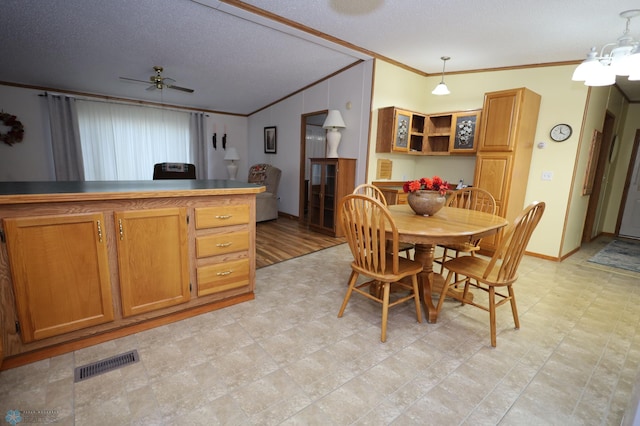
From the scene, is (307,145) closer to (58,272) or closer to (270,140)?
(270,140)

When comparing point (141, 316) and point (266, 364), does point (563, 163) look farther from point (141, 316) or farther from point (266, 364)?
point (141, 316)

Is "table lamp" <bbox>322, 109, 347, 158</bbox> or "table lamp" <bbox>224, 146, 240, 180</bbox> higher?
"table lamp" <bbox>322, 109, 347, 158</bbox>

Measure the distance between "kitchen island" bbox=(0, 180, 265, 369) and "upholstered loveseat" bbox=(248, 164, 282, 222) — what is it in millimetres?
3104

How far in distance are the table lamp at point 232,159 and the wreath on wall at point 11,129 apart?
3.21 metres

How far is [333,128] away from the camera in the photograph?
14.9 feet

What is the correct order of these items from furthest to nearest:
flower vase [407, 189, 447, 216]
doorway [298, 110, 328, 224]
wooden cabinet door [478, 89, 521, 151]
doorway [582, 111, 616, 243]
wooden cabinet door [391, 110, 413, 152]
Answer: doorway [298, 110, 328, 224] < doorway [582, 111, 616, 243] < wooden cabinet door [391, 110, 413, 152] < wooden cabinet door [478, 89, 521, 151] < flower vase [407, 189, 447, 216]

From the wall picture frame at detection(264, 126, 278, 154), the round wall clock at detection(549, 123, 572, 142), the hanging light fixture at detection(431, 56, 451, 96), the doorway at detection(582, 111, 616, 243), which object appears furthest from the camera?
the wall picture frame at detection(264, 126, 278, 154)

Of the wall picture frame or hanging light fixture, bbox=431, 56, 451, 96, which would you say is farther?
the wall picture frame

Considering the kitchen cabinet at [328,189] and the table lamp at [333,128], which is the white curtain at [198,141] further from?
the table lamp at [333,128]

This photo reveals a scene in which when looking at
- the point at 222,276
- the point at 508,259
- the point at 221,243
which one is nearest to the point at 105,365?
the point at 222,276

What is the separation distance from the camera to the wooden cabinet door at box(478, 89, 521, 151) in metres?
3.41

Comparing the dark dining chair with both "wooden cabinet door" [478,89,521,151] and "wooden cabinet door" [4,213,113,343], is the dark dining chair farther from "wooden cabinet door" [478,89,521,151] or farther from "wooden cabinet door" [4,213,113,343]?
"wooden cabinet door" [478,89,521,151]

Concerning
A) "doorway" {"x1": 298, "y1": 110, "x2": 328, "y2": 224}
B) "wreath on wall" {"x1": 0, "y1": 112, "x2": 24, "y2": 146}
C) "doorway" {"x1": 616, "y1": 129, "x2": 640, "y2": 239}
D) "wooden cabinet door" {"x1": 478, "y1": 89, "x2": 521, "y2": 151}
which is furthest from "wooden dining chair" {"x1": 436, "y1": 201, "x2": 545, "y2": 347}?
"wreath on wall" {"x1": 0, "y1": 112, "x2": 24, "y2": 146}

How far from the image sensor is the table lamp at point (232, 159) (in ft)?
21.3
